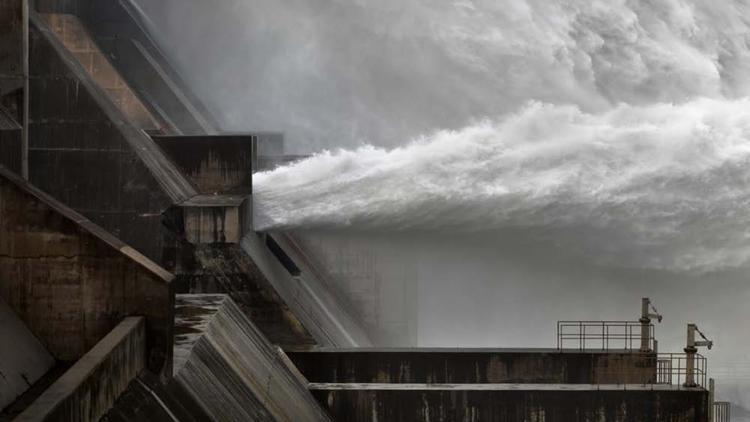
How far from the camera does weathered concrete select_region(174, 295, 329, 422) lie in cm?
1911

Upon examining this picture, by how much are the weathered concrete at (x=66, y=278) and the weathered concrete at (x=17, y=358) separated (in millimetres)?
136

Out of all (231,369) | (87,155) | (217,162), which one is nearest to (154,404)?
(231,369)

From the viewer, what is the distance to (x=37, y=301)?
1734 cm

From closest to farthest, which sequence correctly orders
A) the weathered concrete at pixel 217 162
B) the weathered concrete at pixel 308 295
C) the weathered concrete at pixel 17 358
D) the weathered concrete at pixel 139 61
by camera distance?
the weathered concrete at pixel 17 358 → the weathered concrete at pixel 308 295 → the weathered concrete at pixel 217 162 → the weathered concrete at pixel 139 61

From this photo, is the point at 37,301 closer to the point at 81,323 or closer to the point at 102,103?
the point at 81,323

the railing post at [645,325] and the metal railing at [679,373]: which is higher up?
the railing post at [645,325]

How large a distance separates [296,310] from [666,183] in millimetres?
7356

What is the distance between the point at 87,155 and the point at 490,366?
727 cm

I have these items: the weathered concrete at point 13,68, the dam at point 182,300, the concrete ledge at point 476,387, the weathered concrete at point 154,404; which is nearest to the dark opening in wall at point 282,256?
the dam at point 182,300

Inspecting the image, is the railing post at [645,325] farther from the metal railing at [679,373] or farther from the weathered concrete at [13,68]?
the weathered concrete at [13,68]

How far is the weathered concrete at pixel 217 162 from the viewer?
3011cm

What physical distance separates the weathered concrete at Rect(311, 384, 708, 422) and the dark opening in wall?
9.35 metres

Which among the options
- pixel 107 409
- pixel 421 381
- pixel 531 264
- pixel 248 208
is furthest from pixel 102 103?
pixel 531 264

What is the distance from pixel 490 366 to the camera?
27.4m
